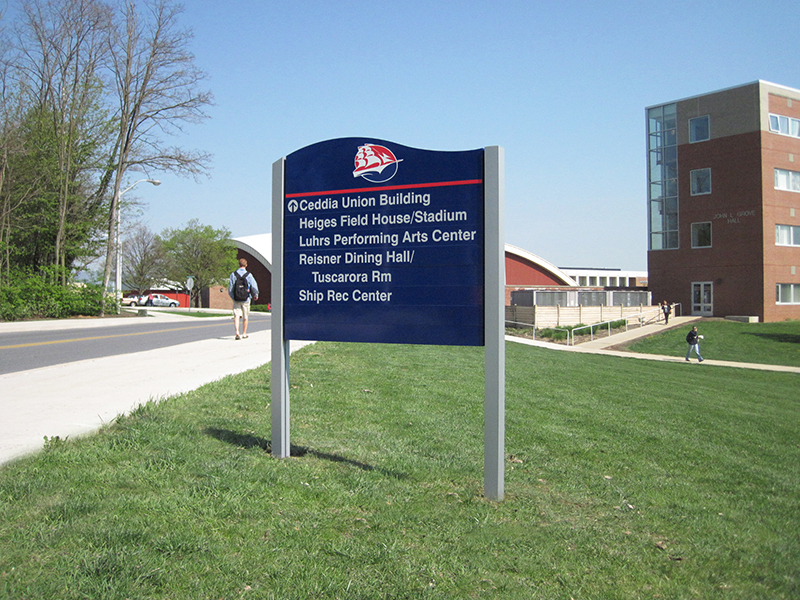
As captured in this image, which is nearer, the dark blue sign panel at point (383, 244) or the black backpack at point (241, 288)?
the dark blue sign panel at point (383, 244)

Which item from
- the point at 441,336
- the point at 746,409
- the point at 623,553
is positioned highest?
the point at 441,336

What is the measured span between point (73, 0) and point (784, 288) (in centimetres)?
4760

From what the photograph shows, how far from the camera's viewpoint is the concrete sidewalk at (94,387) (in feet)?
17.9

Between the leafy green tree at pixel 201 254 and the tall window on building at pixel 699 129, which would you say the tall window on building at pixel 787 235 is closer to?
the tall window on building at pixel 699 129

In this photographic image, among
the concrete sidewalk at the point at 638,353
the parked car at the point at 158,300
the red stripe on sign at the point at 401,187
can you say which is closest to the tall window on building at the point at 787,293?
the concrete sidewalk at the point at 638,353

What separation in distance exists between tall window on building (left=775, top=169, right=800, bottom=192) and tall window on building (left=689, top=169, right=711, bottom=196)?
4386 mm

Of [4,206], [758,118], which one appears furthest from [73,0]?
[758,118]

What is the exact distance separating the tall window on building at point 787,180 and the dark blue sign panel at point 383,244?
4816 cm

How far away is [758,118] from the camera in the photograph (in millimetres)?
43875

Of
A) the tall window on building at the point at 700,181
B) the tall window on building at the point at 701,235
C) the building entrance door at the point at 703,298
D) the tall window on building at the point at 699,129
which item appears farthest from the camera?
the tall window on building at the point at 699,129

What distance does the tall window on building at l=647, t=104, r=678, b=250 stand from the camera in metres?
48.7

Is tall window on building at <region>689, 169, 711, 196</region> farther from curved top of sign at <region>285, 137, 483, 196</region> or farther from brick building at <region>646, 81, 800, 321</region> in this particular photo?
curved top of sign at <region>285, 137, 483, 196</region>

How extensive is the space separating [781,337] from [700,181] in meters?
17.1

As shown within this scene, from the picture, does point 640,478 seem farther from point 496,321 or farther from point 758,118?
point 758,118
